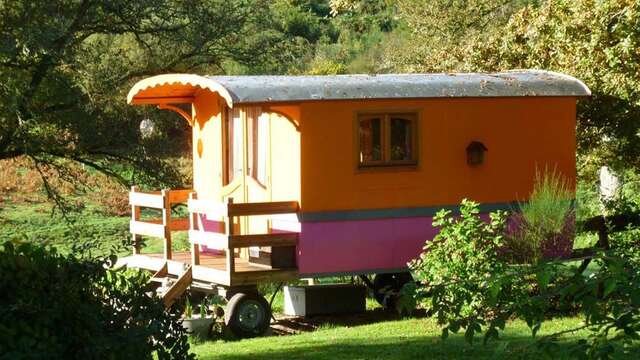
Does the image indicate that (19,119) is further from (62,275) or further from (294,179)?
(62,275)

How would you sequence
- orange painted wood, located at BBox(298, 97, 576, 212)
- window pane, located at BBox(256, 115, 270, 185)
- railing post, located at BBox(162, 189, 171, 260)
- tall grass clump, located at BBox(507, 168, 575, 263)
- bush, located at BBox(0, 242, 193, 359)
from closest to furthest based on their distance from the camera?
bush, located at BBox(0, 242, 193, 359) → tall grass clump, located at BBox(507, 168, 575, 263) → orange painted wood, located at BBox(298, 97, 576, 212) → window pane, located at BBox(256, 115, 270, 185) → railing post, located at BBox(162, 189, 171, 260)

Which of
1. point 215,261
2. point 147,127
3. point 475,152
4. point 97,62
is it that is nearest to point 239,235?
point 215,261

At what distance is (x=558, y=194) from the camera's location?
13.4 m

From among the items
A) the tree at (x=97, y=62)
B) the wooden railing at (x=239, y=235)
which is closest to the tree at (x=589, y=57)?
the tree at (x=97, y=62)

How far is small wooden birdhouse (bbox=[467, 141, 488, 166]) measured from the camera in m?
13.7

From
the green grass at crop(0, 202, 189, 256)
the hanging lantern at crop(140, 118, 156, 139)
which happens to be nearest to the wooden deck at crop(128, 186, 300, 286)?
the hanging lantern at crop(140, 118, 156, 139)

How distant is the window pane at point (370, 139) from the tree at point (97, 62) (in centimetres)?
580

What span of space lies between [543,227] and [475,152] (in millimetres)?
1492

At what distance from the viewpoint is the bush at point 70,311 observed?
5.30 m

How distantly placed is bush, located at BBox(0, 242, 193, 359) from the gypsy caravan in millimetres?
6314

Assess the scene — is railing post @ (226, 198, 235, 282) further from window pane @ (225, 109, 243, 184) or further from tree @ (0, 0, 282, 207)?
tree @ (0, 0, 282, 207)

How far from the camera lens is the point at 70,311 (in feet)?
18.1

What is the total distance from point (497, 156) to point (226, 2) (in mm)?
8262

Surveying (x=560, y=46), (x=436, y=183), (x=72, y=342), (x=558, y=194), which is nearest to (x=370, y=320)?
(x=436, y=183)
